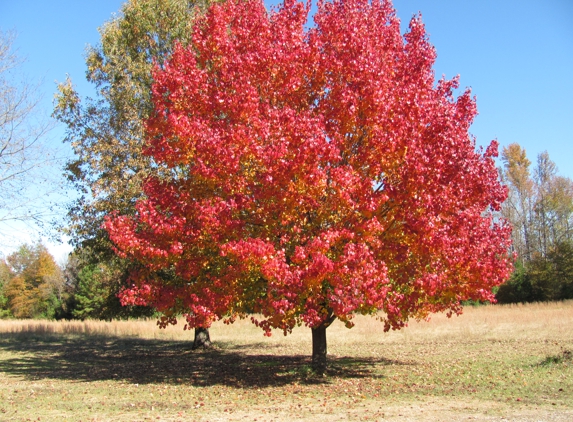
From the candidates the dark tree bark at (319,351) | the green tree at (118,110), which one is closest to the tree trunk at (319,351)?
the dark tree bark at (319,351)

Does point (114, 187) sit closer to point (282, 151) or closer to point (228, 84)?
point (228, 84)

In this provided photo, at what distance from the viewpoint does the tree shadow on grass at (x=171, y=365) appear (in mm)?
14047

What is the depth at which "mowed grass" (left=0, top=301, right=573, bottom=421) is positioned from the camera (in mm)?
9469

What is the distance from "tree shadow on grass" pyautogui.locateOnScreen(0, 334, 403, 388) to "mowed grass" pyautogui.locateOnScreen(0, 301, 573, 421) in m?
0.04

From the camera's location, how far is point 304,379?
13297mm

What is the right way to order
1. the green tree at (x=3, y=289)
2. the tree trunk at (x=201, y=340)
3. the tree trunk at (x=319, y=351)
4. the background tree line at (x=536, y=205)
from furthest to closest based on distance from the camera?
the green tree at (x=3, y=289), the background tree line at (x=536, y=205), the tree trunk at (x=201, y=340), the tree trunk at (x=319, y=351)

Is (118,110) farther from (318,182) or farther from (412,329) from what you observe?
(412,329)

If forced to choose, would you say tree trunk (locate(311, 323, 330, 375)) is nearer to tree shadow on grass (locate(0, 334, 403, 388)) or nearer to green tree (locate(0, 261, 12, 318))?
tree shadow on grass (locate(0, 334, 403, 388))

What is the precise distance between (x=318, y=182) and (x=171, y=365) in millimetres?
10720

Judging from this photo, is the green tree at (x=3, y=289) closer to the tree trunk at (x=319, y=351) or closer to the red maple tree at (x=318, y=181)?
the red maple tree at (x=318, y=181)

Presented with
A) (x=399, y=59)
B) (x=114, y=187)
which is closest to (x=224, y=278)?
(x=399, y=59)

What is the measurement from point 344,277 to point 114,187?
39.8 ft

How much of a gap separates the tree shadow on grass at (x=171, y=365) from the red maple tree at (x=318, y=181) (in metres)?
2.55

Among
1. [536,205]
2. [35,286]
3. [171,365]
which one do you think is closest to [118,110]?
[171,365]
